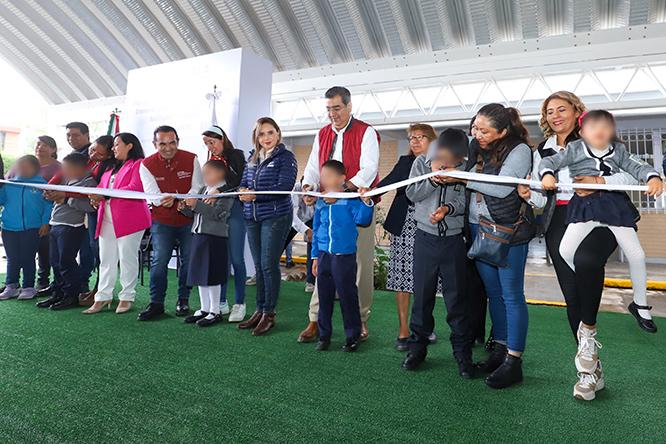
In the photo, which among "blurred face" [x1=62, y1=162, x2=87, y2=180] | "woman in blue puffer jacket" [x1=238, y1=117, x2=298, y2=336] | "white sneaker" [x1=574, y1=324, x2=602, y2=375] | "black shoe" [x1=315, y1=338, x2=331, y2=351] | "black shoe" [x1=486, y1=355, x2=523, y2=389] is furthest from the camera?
"blurred face" [x1=62, y1=162, x2=87, y2=180]

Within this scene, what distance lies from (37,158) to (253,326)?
284cm

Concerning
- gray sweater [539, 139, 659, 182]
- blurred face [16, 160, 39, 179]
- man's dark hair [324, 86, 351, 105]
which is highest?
man's dark hair [324, 86, 351, 105]

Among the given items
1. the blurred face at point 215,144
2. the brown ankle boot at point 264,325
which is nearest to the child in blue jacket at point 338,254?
the brown ankle boot at point 264,325

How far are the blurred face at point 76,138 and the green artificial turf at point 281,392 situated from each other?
5.89 feet

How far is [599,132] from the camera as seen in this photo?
1921 millimetres

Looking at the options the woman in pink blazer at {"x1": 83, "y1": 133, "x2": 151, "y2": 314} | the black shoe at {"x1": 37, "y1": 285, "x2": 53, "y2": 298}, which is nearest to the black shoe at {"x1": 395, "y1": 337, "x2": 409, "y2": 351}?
the woman in pink blazer at {"x1": 83, "y1": 133, "x2": 151, "y2": 314}

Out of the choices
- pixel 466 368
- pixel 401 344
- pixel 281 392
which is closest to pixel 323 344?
pixel 401 344

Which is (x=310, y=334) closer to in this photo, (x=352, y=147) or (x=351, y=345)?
(x=351, y=345)

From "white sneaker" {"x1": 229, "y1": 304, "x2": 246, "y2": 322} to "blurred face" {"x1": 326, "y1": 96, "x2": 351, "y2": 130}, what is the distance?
1.66 m

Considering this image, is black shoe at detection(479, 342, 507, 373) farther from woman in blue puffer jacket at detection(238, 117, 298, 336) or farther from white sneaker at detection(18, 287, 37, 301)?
white sneaker at detection(18, 287, 37, 301)

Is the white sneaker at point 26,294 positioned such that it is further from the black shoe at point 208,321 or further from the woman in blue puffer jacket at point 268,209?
the woman in blue puffer jacket at point 268,209

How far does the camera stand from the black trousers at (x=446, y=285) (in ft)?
7.79

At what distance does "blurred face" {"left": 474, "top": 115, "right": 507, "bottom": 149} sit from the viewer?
2.17 m

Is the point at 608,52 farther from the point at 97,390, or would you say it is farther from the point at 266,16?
the point at 97,390
